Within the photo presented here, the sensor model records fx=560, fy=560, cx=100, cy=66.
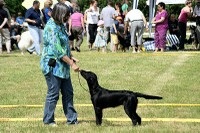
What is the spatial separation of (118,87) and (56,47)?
440cm

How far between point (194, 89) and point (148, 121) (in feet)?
11.1

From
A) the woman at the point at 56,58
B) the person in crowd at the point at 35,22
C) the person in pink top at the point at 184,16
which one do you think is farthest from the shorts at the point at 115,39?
the woman at the point at 56,58

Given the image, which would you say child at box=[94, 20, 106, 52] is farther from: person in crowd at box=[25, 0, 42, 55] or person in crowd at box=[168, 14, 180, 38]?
person in crowd at box=[168, 14, 180, 38]

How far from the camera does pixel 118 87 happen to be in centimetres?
1150

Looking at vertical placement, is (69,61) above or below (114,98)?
above

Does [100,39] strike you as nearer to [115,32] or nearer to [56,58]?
[115,32]

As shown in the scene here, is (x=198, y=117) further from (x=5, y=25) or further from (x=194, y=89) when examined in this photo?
(x=5, y=25)

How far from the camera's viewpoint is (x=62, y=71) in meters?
7.38

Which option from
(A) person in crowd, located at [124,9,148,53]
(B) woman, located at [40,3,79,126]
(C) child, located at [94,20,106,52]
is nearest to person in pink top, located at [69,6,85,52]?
(C) child, located at [94,20,106,52]

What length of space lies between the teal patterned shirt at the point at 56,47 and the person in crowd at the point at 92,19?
14231 millimetres

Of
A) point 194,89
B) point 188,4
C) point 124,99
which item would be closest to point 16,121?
point 124,99

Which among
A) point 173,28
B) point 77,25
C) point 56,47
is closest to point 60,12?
point 56,47

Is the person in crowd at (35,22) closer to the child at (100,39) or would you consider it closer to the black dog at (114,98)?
the child at (100,39)

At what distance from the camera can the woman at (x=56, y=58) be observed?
23.8 ft
